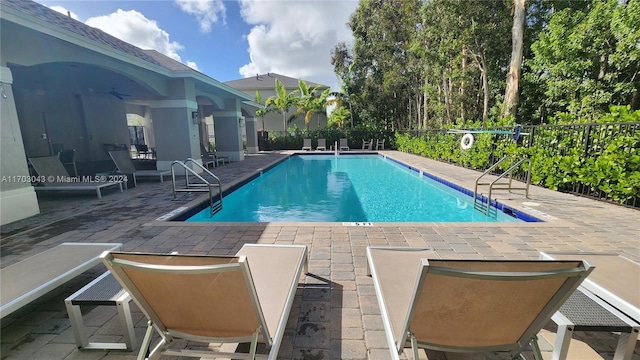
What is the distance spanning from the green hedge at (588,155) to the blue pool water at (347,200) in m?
2.04

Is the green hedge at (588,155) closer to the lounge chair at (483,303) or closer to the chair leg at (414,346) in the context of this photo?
the lounge chair at (483,303)

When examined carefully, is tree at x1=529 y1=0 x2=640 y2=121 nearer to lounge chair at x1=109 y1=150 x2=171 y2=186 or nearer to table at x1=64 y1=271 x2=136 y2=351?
table at x1=64 y1=271 x2=136 y2=351

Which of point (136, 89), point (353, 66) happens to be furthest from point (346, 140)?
point (136, 89)

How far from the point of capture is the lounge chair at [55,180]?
6598 millimetres

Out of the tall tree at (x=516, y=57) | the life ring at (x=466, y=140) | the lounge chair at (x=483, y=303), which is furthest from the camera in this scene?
the tall tree at (x=516, y=57)

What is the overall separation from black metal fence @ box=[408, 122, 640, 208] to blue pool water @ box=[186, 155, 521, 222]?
7.08 ft

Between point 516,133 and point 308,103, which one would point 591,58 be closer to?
point 516,133

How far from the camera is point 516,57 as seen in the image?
11.2 meters

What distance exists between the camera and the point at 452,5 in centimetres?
1215

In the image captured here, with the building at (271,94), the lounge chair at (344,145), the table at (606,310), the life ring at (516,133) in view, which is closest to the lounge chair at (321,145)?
the lounge chair at (344,145)

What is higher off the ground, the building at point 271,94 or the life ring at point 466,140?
the building at point 271,94

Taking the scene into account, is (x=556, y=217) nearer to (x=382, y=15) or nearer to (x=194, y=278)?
(x=194, y=278)

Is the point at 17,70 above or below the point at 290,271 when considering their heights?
above

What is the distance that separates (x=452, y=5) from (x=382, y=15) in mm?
8707
